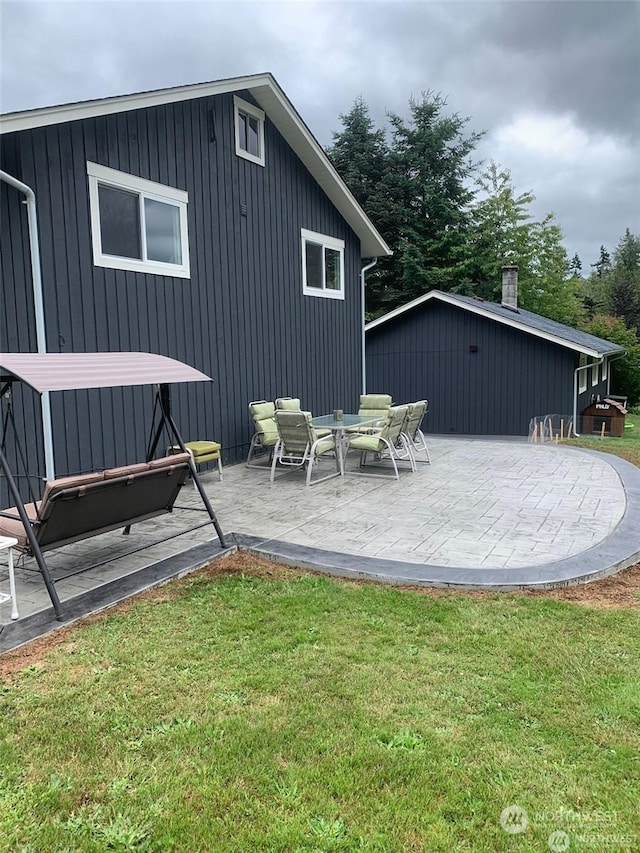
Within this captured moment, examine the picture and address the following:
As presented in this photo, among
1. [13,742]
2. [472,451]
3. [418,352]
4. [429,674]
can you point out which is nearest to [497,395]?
[418,352]

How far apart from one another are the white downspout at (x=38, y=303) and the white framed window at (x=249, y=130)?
3.96 meters

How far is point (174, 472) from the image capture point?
4.42m

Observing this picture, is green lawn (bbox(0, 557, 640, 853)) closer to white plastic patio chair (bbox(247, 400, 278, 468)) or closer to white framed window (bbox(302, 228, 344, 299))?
white plastic patio chair (bbox(247, 400, 278, 468))

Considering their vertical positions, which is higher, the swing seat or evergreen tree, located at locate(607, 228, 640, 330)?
evergreen tree, located at locate(607, 228, 640, 330)

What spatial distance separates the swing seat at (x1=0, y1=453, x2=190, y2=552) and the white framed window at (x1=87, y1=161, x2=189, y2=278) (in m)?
3.63

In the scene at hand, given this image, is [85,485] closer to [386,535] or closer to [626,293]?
[386,535]

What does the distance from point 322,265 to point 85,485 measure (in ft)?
28.0

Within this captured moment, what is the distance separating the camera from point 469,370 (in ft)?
49.1

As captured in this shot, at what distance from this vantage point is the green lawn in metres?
1.88

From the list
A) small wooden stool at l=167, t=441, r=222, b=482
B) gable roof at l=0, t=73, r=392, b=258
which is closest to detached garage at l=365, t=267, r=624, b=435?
gable roof at l=0, t=73, r=392, b=258

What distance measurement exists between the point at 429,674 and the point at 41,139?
21.2 feet

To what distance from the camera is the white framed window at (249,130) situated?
892 cm

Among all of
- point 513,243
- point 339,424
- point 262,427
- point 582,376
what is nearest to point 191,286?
point 262,427

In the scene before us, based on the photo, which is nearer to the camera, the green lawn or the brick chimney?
the green lawn
